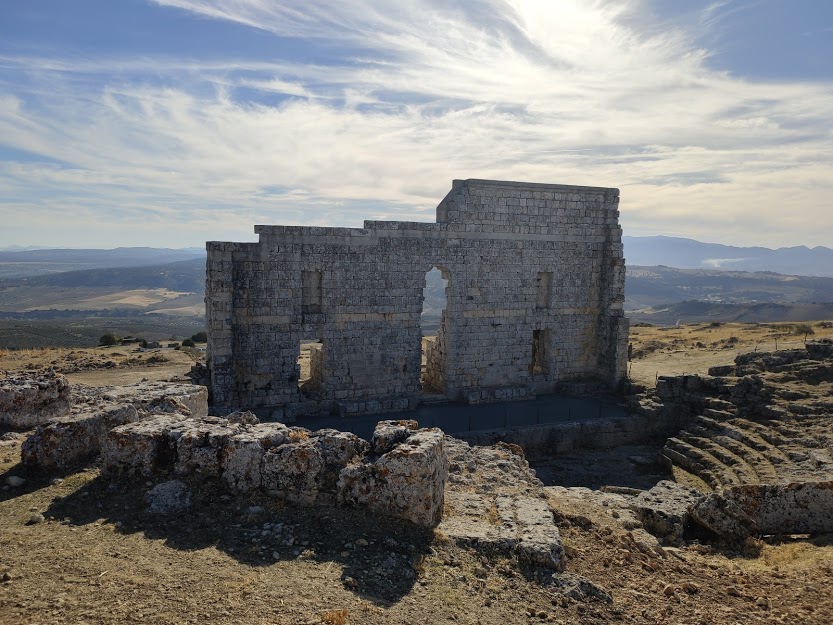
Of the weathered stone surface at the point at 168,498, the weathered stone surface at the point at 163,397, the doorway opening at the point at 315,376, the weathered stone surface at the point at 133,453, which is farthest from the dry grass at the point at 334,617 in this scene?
the doorway opening at the point at 315,376

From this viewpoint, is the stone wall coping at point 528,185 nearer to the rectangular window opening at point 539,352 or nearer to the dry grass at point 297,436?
the rectangular window opening at point 539,352

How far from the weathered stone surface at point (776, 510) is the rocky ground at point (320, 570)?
585mm

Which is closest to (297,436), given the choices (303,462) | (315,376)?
(303,462)

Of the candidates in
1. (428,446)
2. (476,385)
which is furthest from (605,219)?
(428,446)

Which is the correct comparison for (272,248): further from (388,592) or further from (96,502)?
(388,592)

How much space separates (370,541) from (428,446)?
1365 mm

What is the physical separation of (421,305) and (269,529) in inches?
487

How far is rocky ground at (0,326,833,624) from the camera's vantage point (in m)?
5.43

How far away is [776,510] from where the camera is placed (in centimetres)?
982

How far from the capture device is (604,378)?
2156 centimetres

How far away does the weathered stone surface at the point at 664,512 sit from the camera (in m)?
10.4

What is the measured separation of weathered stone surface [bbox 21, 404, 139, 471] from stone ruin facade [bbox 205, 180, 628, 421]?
296 inches

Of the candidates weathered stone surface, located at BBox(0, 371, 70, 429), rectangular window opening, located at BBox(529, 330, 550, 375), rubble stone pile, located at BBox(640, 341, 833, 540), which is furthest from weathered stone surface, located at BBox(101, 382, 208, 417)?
rectangular window opening, located at BBox(529, 330, 550, 375)

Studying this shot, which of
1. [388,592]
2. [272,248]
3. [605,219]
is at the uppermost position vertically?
[605,219]
